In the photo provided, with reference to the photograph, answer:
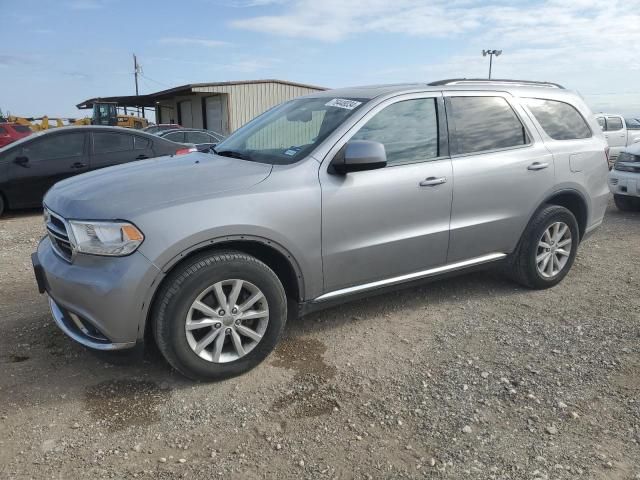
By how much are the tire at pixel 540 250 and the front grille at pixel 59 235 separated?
135 inches

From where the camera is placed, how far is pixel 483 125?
414 centimetres

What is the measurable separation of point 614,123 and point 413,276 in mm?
15516

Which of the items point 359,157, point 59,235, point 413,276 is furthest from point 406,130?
point 59,235

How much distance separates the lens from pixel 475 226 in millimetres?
4062

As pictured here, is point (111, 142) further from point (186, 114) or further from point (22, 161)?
point (186, 114)

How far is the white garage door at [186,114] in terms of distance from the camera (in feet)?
105

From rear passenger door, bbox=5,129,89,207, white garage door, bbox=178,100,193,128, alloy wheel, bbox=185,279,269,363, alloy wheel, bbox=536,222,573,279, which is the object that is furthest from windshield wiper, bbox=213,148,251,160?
white garage door, bbox=178,100,193,128

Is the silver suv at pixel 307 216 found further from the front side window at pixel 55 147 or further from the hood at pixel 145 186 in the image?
the front side window at pixel 55 147

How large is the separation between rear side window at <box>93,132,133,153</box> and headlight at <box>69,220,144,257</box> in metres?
6.37

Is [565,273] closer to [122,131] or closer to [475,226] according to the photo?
[475,226]

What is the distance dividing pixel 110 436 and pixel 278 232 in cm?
141

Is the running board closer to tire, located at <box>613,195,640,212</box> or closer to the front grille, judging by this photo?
the front grille

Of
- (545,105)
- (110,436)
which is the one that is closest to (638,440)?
(110,436)

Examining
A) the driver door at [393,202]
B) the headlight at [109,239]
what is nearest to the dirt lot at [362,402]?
the driver door at [393,202]
